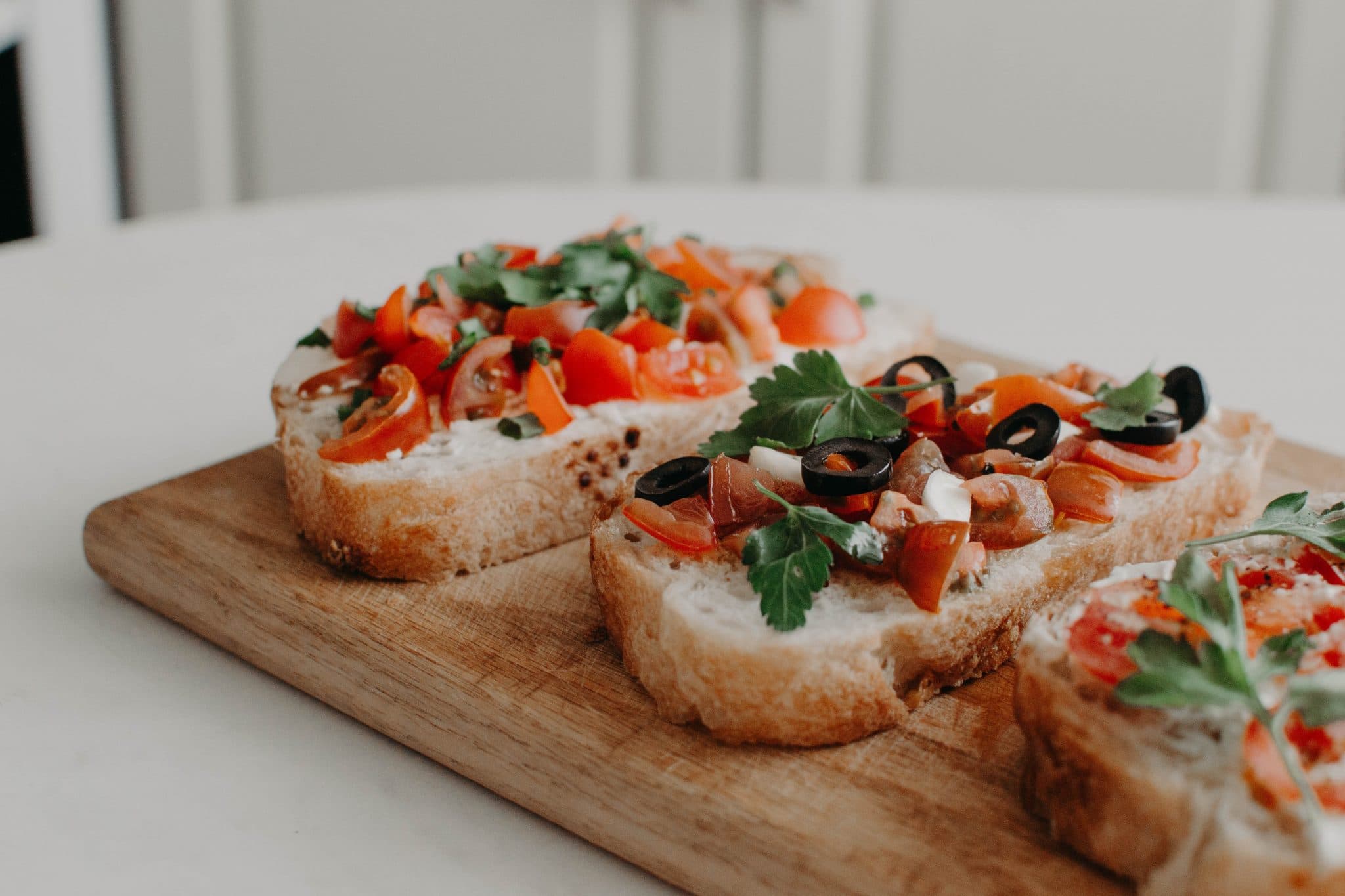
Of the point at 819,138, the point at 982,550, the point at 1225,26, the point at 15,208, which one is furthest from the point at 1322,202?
the point at 15,208

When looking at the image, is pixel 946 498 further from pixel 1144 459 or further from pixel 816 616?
pixel 1144 459

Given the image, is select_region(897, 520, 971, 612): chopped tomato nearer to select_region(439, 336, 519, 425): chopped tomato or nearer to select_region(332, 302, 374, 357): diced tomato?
select_region(439, 336, 519, 425): chopped tomato

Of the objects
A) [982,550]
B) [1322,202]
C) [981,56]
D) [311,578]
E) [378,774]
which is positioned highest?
[981,56]

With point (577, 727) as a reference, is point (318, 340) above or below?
above

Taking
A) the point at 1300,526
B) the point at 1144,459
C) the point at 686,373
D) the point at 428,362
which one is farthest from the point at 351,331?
the point at 1300,526

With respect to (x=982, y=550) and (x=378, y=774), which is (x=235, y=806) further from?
(x=982, y=550)

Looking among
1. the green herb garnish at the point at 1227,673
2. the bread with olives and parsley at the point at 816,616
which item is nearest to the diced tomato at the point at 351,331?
the bread with olives and parsley at the point at 816,616

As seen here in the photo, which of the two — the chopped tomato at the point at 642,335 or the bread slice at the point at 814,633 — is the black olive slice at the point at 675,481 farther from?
the chopped tomato at the point at 642,335
